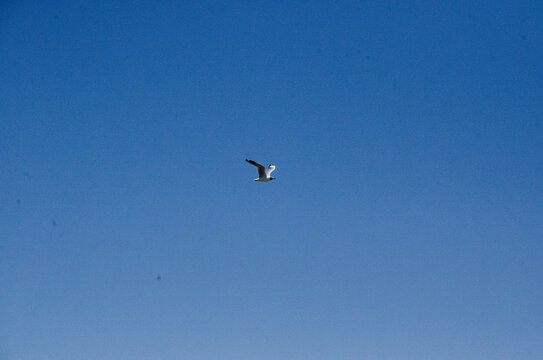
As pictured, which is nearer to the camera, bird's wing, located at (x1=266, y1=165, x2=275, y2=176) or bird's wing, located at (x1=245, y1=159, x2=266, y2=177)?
bird's wing, located at (x1=245, y1=159, x2=266, y2=177)

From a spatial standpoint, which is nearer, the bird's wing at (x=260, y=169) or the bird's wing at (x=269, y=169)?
the bird's wing at (x=260, y=169)

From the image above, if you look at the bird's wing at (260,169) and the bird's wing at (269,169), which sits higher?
the bird's wing at (269,169)

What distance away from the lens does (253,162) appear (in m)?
56.8

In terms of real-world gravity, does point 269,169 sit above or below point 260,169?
above

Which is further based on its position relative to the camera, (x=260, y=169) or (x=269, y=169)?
(x=269, y=169)

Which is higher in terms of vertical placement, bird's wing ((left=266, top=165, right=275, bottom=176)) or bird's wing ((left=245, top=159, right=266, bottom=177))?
bird's wing ((left=266, top=165, right=275, bottom=176))
